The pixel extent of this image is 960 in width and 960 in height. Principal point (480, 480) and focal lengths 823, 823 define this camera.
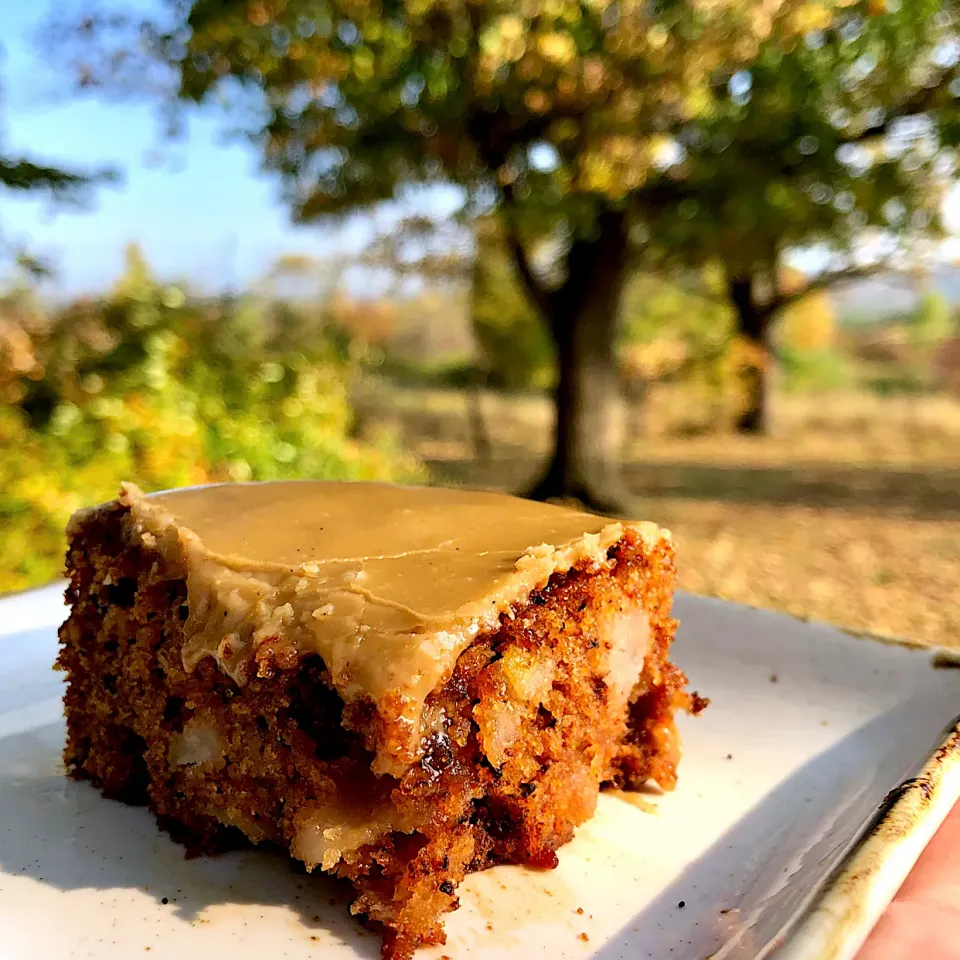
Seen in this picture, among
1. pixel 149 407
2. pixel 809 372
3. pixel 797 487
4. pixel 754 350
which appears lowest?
pixel 797 487

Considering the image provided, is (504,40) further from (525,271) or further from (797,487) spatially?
(797,487)

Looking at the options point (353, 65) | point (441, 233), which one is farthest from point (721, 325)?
point (353, 65)

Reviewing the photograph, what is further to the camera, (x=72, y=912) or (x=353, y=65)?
(x=353, y=65)

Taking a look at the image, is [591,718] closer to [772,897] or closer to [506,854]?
[506,854]

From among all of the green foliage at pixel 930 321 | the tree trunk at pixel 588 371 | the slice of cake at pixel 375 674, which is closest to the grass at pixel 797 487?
the tree trunk at pixel 588 371

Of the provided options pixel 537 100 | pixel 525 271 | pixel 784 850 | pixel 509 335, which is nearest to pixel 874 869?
pixel 784 850

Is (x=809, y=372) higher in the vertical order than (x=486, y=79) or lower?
lower
